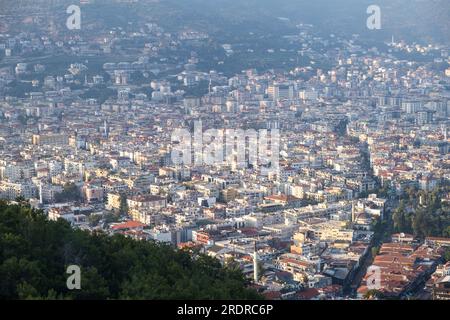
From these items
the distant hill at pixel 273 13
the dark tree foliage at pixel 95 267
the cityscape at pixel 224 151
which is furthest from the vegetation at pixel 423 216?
the distant hill at pixel 273 13

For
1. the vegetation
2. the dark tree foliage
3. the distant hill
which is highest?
the distant hill

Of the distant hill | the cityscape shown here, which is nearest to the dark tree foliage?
the cityscape

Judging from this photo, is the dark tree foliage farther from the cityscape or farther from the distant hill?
the distant hill

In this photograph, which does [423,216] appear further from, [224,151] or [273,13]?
[273,13]

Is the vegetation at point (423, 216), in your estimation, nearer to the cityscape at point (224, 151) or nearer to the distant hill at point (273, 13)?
the cityscape at point (224, 151)

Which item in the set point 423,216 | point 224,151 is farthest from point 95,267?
point 224,151

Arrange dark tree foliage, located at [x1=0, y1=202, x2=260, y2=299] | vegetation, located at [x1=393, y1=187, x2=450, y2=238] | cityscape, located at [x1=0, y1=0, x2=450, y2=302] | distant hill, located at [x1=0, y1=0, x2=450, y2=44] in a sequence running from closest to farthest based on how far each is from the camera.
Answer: dark tree foliage, located at [x1=0, y1=202, x2=260, y2=299]
cityscape, located at [x1=0, y1=0, x2=450, y2=302]
vegetation, located at [x1=393, y1=187, x2=450, y2=238]
distant hill, located at [x1=0, y1=0, x2=450, y2=44]

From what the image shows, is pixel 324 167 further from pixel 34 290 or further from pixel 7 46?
pixel 7 46
